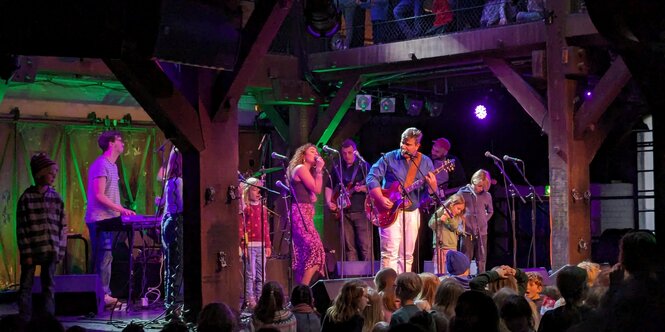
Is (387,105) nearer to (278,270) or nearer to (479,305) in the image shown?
Answer: (278,270)

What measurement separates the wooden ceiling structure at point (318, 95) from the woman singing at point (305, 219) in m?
2.37

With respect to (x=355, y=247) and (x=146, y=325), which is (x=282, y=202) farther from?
(x=146, y=325)

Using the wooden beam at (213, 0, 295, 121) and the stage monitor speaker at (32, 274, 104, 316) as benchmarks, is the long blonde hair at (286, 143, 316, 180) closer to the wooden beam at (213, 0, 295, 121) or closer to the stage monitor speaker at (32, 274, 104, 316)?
the stage monitor speaker at (32, 274, 104, 316)

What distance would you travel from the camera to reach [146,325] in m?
10.2

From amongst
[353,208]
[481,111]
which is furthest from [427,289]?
[481,111]

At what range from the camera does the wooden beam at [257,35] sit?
892 cm

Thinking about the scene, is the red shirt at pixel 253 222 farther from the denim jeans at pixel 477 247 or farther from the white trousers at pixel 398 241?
the denim jeans at pixel 477 247

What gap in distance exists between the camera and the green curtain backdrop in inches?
571

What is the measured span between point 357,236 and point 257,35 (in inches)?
286

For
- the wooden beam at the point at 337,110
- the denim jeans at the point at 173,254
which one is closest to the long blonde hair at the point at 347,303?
the denim jeans at the point at 173,254

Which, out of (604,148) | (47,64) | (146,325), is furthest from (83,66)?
(604,148)

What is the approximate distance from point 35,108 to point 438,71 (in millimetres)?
6526

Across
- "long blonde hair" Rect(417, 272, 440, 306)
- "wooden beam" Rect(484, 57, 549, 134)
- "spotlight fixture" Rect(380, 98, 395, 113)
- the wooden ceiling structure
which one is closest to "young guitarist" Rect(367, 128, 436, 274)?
"wooden beam" Rect(484, 57, 549, 134)

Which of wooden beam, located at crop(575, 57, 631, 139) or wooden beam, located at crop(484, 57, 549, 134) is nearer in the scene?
wooden beam, located at crop(575, 57, 631, 139)
